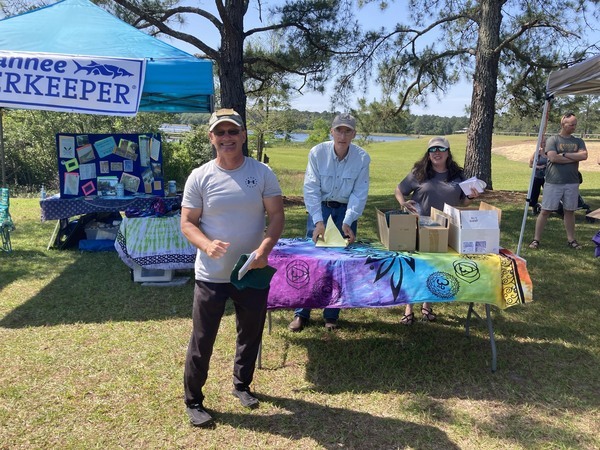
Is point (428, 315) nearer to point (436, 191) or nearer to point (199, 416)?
point (436, 191)

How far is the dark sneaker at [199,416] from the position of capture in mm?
2486

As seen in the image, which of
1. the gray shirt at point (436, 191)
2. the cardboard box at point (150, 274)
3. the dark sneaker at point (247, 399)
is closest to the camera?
the dark sneaker at point (247, 399)

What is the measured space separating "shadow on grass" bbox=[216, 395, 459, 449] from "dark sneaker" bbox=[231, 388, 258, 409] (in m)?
0.07

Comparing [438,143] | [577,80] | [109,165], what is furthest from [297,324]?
[109,165]

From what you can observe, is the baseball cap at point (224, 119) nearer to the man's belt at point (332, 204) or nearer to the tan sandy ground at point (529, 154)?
the man's belt at point (332, 204)

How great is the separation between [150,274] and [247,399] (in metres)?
2.61

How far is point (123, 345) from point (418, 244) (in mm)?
Answer: 2216

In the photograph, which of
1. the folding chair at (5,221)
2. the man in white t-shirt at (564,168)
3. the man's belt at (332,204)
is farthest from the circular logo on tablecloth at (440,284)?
the folding chair at (5,221)

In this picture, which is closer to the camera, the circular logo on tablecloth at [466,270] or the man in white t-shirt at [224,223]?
the man in white t-shirt at [224,223]

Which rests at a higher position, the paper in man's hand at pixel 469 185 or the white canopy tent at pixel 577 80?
the white canopy tent at pixel 577 80

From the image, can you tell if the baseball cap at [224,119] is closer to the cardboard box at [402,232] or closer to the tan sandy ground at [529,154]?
the cardboard box at [402,232]

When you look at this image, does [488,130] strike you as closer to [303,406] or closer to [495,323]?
[495,323]

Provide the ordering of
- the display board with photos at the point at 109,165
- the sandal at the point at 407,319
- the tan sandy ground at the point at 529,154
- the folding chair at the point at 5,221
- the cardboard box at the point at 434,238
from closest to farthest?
the cardboard box at the point at 434,238 < the sandal at the point at 407,319 < the folding chair at the point at 5,221 < the display board with photos at the point at 109,165 < the tan sandy ground at the point at 529,154

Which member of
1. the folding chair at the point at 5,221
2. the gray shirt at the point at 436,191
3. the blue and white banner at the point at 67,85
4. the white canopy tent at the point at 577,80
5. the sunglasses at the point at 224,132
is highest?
the white canopy tent at the point at 577,80
